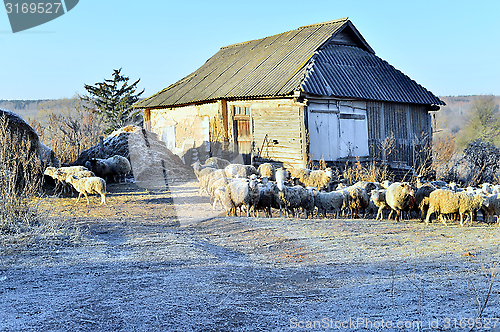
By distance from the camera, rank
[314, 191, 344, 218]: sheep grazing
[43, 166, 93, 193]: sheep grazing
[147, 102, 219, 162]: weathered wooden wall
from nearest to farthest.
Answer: [314, 191, 344, 218]: sheep grazing → [43, 166, 93, 193]: sheep grazing → [147, 102, 219, 162]: weathered wooden wall

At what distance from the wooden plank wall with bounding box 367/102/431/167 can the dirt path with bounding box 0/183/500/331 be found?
918cm

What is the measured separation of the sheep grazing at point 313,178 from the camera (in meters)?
14.5

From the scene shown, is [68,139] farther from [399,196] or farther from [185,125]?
[399,196]

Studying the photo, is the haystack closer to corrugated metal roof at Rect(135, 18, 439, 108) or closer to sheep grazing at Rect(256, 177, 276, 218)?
corrugated metal roof at Rect(135, 18, 439, 108)

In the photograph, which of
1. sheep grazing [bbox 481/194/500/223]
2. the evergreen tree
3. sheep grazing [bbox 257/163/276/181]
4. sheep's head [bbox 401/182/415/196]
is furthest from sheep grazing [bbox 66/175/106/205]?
the evergreen tree

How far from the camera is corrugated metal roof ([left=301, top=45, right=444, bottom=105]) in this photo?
17.5 meters

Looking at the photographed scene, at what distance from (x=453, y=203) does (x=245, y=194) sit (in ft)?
16.6

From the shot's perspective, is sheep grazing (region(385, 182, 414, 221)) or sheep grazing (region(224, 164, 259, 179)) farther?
sheep grazing (region(224, 164, 259, 179))

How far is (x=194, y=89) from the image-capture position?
23.8 metres

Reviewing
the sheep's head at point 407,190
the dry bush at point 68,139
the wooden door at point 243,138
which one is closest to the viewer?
the sheep's head at point 407,190

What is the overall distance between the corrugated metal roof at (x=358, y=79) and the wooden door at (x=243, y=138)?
402 cm

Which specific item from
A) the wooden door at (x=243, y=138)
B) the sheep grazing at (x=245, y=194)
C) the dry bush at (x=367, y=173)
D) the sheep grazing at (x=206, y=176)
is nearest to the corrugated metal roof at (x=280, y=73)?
the wooden door at (x=243, y=138)

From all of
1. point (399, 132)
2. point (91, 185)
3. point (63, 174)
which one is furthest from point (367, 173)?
point (63, 174)

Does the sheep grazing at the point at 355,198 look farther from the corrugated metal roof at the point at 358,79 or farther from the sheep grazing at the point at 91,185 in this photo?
the sheep grazing at the point at 91,185
